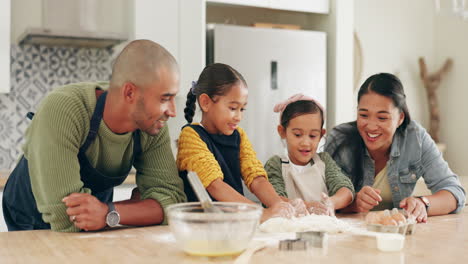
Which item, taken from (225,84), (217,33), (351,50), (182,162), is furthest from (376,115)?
(351,50)

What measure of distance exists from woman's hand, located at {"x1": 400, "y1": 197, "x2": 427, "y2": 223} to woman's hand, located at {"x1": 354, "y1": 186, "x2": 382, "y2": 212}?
83 mm

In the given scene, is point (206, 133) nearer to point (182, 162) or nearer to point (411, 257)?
point (182, 162)

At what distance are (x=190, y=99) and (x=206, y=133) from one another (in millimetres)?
184

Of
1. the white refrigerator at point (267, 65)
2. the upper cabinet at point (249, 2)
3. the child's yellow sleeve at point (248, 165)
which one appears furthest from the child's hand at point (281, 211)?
the upper cabinet at point (249, 2)

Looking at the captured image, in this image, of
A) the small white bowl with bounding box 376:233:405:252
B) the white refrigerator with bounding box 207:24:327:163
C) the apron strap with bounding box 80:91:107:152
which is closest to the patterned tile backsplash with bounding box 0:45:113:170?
the white refrigerator with bounding box 207:24:327:163

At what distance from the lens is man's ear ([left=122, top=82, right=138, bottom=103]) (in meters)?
1.40

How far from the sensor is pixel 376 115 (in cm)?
193

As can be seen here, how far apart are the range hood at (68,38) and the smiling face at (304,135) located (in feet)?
5.71

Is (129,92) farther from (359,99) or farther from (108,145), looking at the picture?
(359,99)

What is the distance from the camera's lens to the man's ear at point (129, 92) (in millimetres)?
1398

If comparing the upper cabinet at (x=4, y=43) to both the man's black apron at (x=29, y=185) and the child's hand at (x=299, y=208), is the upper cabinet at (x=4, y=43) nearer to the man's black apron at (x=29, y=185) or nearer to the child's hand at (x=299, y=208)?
the man's black apron at (x=29, y=185)

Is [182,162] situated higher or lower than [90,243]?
higher

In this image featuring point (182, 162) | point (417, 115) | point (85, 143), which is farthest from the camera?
point (417, 115)

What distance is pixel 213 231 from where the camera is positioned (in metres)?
0.97
